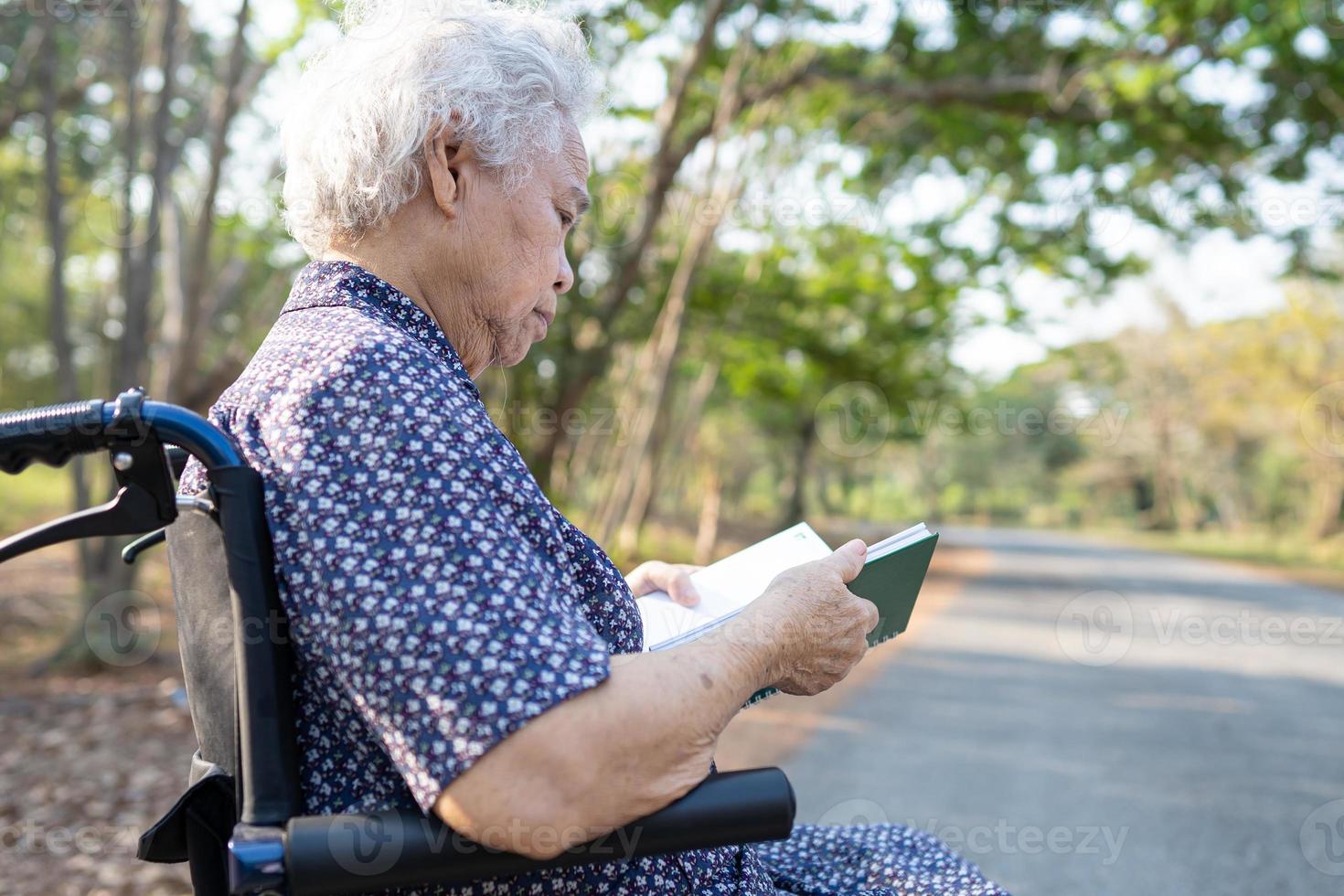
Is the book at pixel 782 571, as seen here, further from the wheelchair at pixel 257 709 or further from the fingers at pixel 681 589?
the wheelchair at pixel 257 709

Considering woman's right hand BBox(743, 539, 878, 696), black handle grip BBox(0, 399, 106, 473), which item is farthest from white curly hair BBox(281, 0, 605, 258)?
woman's right hand BBox(743, 539, 878, 696)

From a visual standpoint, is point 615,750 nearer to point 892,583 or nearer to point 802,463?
point 892,583

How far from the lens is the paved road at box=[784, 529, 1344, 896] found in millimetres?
3855

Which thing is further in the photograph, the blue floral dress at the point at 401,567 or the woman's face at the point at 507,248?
the woman's face at the point at 507,248

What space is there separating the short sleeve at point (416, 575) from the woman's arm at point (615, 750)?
26 mm

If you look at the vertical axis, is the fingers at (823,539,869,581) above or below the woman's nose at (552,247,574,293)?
below

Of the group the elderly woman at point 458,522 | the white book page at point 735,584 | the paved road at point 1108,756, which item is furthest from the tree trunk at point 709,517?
the elderly woman at point 458,522

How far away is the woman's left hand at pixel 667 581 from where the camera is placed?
1.78 m

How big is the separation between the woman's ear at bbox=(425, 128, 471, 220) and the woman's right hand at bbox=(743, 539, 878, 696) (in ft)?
2.19

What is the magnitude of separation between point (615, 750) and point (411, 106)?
845 mm

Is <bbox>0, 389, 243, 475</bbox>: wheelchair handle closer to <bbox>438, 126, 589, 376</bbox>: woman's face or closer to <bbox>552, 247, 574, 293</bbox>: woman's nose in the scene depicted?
<bbox>438, 126, 589, 376</bbox>: woman's face

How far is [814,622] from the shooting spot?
137 centimetres

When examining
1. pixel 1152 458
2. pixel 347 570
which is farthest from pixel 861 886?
pixel 1152 458

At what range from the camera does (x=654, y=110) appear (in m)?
8.37
